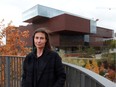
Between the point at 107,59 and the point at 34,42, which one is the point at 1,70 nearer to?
the point at 34,42

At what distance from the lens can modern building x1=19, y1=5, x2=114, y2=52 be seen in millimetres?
63625

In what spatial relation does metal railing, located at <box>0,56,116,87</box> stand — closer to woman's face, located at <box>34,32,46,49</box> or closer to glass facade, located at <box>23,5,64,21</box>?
woman's face, located at <box>34,32,46,49</box>

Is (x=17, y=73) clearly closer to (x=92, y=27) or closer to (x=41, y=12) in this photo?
(x=41, y=12)

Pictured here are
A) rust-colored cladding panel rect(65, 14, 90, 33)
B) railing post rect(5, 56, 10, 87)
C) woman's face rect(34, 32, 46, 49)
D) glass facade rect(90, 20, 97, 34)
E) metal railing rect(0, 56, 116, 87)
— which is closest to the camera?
metal railing rect(0, 56, 116, 87)

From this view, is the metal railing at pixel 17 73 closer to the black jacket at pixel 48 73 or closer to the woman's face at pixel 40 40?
the black jacket at pixel 48 73

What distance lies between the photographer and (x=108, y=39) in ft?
301

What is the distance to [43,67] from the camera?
142 inches

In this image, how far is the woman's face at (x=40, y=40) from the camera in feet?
12.3

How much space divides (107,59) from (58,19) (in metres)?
20.3

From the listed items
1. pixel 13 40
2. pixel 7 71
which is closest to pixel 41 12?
pixel 13 40

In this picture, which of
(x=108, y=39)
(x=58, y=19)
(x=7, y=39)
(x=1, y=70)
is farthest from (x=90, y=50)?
(x=1, y=70)

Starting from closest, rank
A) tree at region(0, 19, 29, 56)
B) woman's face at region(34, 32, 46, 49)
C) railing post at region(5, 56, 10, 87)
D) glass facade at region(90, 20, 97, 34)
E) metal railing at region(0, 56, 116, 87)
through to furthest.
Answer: metal railing at region(0, 56, 116, 87), woman's face at region(34, 32, 46, 49), railing post at region(5, 56, 10, 87), tree at region(0, 19, 29, 56), glass facade at region(90, 20, 97, 34)

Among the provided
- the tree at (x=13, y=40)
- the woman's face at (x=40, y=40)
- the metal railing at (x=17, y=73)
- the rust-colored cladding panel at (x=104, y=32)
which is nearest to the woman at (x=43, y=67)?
the woman's face at (x=40, y=40)

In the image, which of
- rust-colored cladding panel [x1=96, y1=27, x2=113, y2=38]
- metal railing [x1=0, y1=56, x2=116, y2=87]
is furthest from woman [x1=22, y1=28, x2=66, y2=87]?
rust-colored cladding panel [x1=96, y1=27, x2=113, y2=38]
